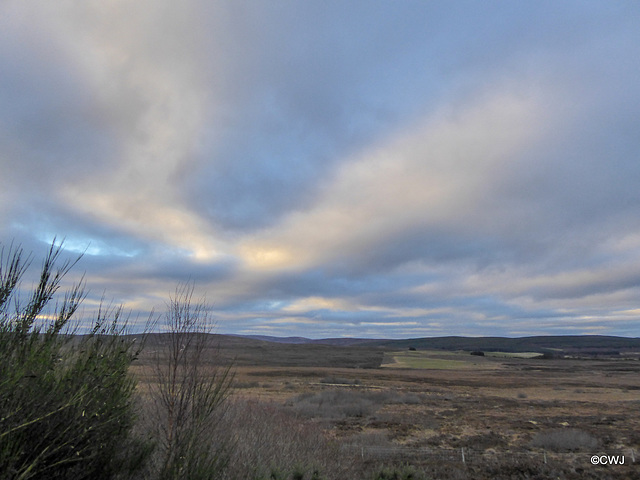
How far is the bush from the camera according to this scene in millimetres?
18328

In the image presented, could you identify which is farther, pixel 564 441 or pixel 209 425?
pixel 564 441

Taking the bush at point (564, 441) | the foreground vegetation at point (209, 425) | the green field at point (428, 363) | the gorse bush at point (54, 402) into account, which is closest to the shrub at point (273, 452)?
the foreground vegetation at point (209, 425)

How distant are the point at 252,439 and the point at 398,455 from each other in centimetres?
841

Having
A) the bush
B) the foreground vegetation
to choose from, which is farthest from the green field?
the bush

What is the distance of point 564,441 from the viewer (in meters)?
18.8

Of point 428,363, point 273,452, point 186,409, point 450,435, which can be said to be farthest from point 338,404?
point 428,363

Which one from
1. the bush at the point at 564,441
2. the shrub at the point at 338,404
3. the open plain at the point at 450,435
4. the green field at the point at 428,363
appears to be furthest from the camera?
the green field at the point at 428,363

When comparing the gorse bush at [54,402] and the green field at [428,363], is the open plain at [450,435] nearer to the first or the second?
the gorse bush at [54,402]

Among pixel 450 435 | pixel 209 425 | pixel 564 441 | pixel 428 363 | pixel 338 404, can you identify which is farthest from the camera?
pixel 428 363

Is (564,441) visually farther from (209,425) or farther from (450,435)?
(209,425)

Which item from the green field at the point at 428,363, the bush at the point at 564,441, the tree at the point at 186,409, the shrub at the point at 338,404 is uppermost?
the tree at the point at 186,409

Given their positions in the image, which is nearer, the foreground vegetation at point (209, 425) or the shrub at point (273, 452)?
the foreground vegetation at point (209, 425)

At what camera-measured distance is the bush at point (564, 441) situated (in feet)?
60.1

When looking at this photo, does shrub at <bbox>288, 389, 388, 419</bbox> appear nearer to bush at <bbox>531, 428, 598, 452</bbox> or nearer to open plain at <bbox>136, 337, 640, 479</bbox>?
open plain at <bbox>136, 337, 640, 479</bbox>
